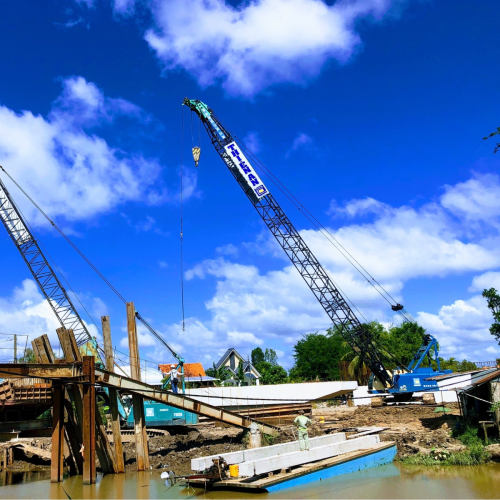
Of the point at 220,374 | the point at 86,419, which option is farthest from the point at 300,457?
the point at 220,374

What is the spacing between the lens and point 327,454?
15602 millimetres

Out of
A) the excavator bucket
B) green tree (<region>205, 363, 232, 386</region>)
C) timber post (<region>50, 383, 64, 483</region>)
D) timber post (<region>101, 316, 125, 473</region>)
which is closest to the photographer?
timber post (<region>50, 383, 64, 483</region>)

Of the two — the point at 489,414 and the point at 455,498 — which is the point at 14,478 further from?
the point at 489,414

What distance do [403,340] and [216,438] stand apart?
179ft

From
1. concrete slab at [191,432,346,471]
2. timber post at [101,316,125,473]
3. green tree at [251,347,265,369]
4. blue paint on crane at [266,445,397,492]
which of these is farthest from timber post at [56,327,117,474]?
green tree at [251,347,265,369]

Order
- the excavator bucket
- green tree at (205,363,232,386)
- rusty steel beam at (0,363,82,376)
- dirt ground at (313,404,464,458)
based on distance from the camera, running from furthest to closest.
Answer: green tree at (205,363,232,386), the excavator bucket, dirt ground at (313,404,464,458), rusty steel beam at (0,363,82,376)

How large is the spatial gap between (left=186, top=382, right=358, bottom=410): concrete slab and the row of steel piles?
46.5 ft

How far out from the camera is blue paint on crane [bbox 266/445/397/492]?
530 inches

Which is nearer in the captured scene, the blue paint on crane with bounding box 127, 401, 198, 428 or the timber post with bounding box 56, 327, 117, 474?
the timber post with bounding box 56, 327, 117, 474

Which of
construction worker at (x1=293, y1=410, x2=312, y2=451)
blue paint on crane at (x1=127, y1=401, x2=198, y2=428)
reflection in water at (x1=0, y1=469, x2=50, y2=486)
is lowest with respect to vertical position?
reflection in water at (x1=0, y1=469, x2=50, y2=486)

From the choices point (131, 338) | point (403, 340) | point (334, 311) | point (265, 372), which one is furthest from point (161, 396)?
point (403, 340)

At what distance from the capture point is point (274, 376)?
6481 centimetres

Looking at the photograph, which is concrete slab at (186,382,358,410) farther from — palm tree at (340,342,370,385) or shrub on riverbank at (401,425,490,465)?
shrub on riverbank at (401,425,490,465)

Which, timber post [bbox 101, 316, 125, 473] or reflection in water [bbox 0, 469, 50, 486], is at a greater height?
timber post [bbox 101, 316, 125, 473]
